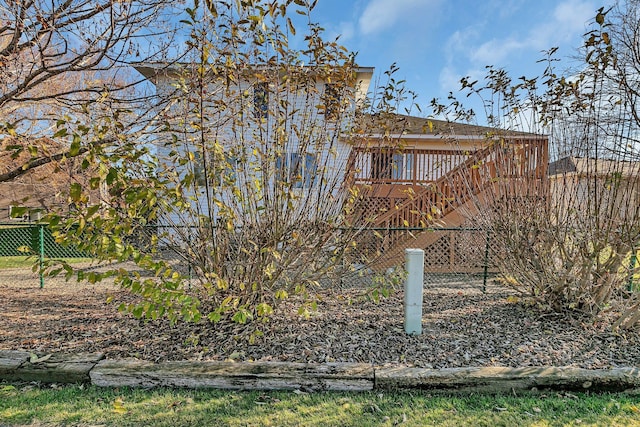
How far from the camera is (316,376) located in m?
2.71

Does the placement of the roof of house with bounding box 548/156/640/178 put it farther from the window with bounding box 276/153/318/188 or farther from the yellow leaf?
the yellow leaf

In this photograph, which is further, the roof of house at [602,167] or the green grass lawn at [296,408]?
the roof of house at [602,167]

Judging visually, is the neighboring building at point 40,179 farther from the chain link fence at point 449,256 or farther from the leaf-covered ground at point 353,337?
the chain link fence at point 449,256

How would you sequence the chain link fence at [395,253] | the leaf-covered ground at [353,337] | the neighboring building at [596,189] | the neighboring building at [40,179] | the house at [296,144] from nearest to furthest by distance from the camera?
the neighboring building at [40,179] < the leaf-covered ground at [353,337] < the house at [296,144] < the neighboring building at [596,189] < the chain link fence at [395,253]

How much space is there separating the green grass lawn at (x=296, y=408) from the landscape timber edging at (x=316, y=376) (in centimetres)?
6

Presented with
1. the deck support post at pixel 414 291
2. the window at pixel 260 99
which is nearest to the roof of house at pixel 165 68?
the window at pixel 260 99

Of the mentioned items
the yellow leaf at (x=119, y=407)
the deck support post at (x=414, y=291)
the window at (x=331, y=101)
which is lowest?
the yellow leaf at (x=119, y=407)

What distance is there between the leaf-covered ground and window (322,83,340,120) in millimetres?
1719

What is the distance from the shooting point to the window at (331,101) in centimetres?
333

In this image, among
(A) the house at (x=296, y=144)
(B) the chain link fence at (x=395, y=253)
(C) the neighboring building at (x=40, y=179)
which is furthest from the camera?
(B) the chain link fence at (x=395, y=253)

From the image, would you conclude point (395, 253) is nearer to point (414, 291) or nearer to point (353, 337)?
point (414, 291)

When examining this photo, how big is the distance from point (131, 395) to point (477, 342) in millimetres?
2955

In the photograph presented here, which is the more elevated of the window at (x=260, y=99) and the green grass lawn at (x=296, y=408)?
the window at (x=260, y=99)

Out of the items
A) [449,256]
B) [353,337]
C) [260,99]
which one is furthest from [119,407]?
[449,256]
